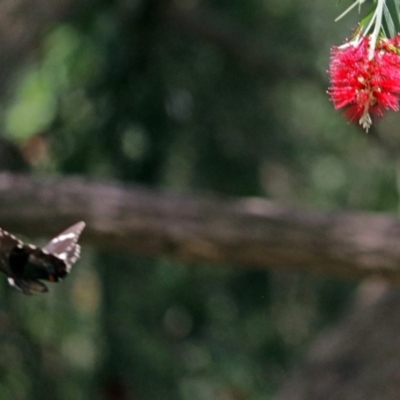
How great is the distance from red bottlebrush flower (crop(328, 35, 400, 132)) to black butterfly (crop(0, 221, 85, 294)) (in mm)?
432

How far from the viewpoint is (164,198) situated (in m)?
3.09

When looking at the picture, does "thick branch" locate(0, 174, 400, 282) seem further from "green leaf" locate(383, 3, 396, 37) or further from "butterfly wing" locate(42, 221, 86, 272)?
"green leaf" locate(383, 3, 396, 37)

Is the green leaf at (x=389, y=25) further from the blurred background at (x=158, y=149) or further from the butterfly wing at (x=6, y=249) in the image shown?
the blurred background at (x=158, y=149)

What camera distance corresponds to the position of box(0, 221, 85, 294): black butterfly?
Answer: 1376mm

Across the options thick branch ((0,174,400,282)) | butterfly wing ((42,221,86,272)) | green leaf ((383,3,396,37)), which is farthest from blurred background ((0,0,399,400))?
green leaf ((383,3,396,37))

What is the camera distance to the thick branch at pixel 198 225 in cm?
295

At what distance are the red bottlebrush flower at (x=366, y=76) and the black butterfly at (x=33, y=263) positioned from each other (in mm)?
432

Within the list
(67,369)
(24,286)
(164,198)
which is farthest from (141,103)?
(24,286)

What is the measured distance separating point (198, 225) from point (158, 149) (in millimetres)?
697

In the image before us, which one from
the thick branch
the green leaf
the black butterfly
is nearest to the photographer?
the green leaf

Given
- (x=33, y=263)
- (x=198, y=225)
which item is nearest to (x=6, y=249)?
(x=33, y=263)

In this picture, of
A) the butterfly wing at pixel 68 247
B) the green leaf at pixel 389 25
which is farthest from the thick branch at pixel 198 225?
the green leaf at pixel 389 25

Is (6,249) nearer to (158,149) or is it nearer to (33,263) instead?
(33,263)

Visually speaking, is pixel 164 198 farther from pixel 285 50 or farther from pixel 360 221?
pixel 285 50
